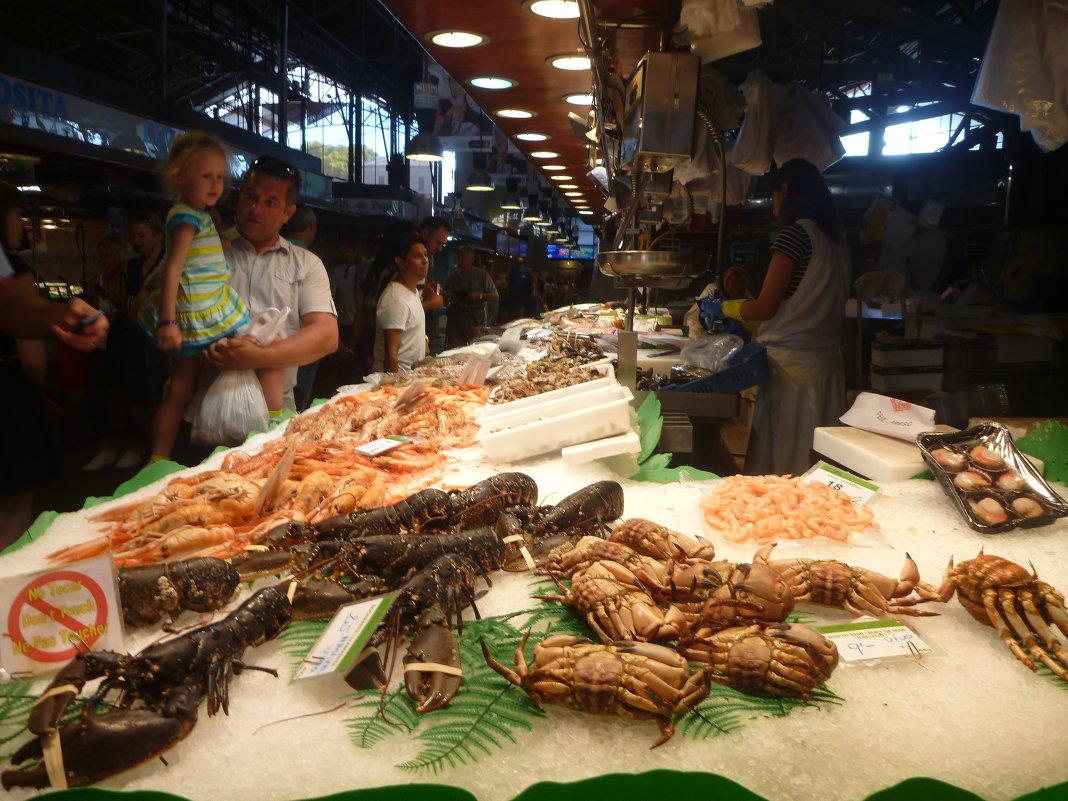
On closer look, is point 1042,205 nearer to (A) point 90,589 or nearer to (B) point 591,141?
(B) point 591,141

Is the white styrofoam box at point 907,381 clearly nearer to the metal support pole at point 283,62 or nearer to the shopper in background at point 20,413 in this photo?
the shopper in background at point 20,413

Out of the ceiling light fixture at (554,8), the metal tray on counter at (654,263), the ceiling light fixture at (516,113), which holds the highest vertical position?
the ceiling light fixture at (516,113)

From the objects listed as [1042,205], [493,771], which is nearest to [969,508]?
[493,771]

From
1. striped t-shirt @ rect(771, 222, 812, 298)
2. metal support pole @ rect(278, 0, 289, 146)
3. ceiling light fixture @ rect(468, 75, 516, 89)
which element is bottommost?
striped t-shirt @ rect(771, 222, 812, 298)

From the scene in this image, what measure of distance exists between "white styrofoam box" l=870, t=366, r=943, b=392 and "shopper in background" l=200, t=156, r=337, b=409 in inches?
177

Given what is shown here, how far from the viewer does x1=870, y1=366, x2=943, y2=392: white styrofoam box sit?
18.9 ft

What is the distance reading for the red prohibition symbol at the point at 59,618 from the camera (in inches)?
51.3

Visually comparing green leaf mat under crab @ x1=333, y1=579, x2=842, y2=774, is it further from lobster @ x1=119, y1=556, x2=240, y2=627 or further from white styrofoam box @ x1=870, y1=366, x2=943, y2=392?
white styrofoam box @ x1=870, y1=366, x2=943, y2=392

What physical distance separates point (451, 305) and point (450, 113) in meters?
2.87

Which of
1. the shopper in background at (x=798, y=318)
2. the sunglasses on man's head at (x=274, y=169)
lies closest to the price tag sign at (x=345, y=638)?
the sunglasses on man's head at (x=274, y=169)

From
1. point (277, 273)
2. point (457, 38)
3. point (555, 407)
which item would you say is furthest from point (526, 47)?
point (555, 407)

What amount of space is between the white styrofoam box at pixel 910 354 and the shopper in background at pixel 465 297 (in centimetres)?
657

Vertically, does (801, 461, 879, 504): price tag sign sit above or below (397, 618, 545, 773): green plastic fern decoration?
above

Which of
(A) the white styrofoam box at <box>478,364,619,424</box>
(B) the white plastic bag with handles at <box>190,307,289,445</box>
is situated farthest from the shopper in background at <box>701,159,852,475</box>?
(B) the white plastic bag with handles at <box>190,307,289,445</box>
